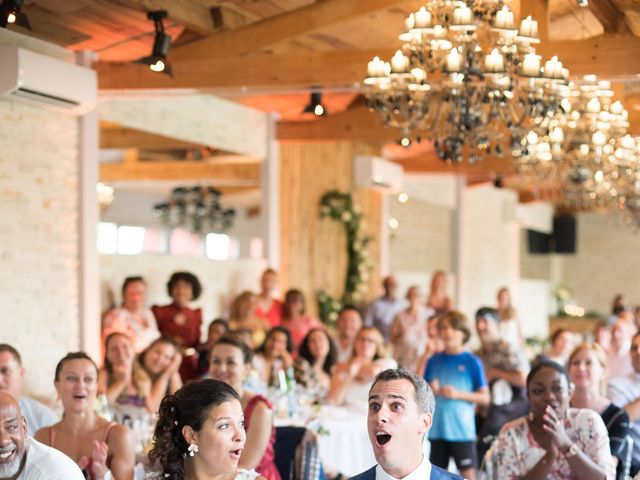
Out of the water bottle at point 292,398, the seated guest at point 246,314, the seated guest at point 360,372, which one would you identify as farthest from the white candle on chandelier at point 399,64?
the seated guest at point 246,314

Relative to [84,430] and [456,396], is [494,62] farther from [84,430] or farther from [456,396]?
[84,430]

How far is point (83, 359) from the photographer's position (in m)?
4.66

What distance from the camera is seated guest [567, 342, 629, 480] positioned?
192 inches

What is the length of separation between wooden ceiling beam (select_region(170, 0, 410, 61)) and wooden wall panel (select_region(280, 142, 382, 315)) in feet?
12.2

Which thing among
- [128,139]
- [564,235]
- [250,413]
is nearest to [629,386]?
[250,413]

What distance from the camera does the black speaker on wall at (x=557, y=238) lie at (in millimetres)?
23625

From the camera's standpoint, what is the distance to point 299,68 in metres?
7.66

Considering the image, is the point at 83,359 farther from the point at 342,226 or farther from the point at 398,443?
the point at 342,226

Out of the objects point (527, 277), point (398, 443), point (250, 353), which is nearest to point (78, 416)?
point (250, 353)

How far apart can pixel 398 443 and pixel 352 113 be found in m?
8.72

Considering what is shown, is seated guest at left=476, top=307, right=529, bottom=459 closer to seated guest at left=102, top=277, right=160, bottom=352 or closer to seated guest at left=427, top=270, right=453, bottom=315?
seated guest at left=102, top=277, right=160, bottom=352

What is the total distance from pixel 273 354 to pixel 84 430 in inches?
122

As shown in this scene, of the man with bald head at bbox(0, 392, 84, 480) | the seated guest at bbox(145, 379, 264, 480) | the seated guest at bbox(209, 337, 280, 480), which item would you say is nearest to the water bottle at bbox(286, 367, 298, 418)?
the seated guest at bbox(209, 337, 280, 480)

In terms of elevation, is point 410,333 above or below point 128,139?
below
